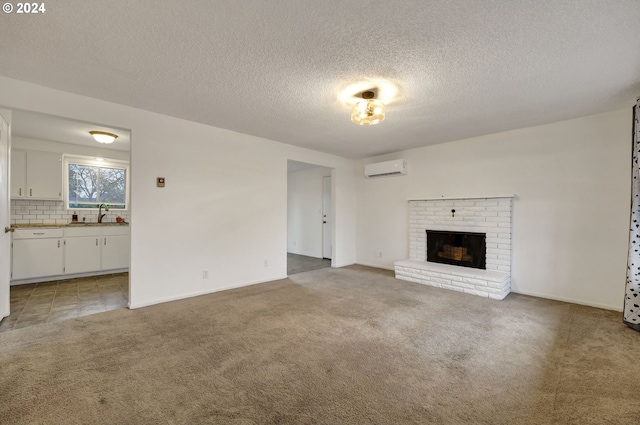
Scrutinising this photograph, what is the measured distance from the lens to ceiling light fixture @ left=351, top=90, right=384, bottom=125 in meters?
2.75

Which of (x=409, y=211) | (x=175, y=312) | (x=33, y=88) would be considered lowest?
(x=175, y=312)

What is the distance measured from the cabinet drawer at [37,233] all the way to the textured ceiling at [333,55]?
291 cm

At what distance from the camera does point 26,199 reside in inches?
177

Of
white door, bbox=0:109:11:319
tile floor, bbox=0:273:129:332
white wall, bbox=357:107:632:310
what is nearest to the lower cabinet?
tile floor, bbox=0:273:129:332

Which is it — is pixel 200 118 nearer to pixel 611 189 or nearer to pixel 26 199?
pixel 26 199

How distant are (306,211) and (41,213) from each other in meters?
5.35

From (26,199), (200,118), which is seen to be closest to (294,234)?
(200,118)

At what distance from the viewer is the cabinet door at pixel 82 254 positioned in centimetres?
451

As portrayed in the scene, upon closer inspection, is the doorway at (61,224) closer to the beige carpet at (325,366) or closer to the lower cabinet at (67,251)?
the lower cabinet at (67,251)

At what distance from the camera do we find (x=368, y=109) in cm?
278

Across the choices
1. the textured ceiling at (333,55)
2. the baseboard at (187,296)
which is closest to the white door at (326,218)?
the baseboard at (187,296)

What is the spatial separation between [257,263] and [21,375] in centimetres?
279

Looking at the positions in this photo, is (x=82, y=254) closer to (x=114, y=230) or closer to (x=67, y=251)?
(x=67, y=251)

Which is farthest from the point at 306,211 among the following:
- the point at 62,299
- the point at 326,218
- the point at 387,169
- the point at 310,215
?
the point at 62,299
